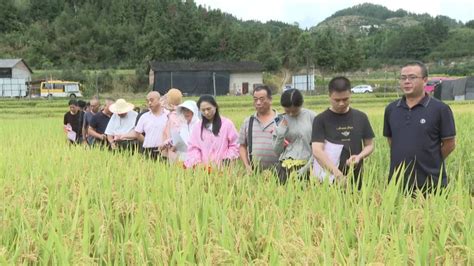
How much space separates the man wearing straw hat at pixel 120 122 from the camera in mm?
6820

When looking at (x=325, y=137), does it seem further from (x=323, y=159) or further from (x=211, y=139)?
(x=211, y=139)

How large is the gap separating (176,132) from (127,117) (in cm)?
184

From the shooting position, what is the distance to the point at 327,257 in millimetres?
1743

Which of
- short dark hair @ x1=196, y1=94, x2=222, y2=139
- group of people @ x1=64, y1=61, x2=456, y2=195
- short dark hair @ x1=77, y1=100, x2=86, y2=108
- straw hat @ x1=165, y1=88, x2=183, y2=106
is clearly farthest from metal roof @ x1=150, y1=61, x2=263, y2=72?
short dark hair @ x1=196, y1=94, x2=222, y2=139

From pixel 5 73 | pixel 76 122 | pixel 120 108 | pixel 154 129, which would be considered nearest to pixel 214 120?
pixel 154 129

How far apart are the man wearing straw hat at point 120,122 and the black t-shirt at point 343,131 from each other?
12.2 feet

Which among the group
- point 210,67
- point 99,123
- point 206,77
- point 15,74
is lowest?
point 99,123

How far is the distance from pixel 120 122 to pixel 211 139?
275 cm

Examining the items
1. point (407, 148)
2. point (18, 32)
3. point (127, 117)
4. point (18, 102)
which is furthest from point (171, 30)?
point (407, 148)

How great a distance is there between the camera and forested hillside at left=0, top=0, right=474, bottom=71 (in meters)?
55.2

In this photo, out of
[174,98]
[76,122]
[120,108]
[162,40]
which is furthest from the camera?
[162,40]

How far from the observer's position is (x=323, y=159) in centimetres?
346

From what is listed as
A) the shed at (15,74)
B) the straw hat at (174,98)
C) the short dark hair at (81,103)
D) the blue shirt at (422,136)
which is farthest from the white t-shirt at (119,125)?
the shed at (15,74)

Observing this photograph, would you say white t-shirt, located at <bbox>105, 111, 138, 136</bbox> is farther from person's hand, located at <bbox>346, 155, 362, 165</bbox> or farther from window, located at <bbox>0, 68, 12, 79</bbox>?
window, located at <bbox>0, 68, 12, 79</bbox>
